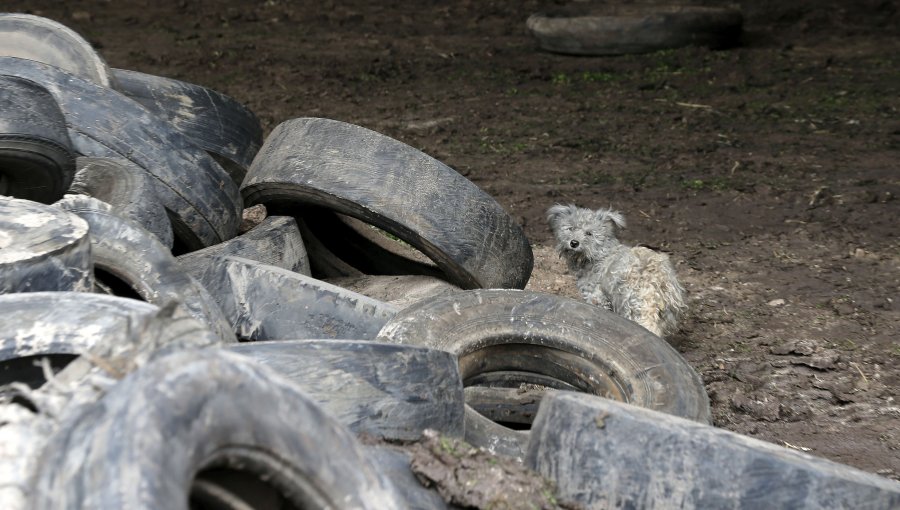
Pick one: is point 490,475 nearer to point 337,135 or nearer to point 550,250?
point 337,135

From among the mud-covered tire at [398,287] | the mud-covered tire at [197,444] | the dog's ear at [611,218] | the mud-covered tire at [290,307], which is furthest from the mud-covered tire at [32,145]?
the dog's ear at [611,218]

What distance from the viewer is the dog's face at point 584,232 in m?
5.03

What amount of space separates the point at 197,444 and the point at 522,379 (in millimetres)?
2215

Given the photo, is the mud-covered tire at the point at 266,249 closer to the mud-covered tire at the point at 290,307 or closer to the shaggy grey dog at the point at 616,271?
the mud-covered tire at the point at 290,307

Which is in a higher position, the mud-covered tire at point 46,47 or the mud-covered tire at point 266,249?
the mud-covered tire at point 46,47

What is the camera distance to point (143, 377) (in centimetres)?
192

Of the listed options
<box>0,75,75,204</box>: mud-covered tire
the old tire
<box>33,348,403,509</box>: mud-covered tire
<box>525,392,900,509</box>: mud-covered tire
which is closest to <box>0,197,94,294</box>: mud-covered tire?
<box>0,75,75,204</box>: mud-covered tire

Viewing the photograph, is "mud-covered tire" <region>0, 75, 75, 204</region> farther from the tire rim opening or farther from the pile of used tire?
the tire rim opening

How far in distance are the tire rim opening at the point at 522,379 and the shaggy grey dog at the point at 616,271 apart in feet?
2.60

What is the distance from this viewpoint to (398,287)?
4840 mm

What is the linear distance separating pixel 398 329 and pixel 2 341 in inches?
54.6

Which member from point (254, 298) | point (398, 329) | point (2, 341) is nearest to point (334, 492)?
point (2, 341)

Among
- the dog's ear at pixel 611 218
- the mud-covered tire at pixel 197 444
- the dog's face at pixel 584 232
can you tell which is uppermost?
the mud-covered tire at pixel 197 444

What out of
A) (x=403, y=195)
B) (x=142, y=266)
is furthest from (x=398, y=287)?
(x=142, y=266)
